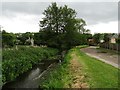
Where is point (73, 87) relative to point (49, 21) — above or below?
below

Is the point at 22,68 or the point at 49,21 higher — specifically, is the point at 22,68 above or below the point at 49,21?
below

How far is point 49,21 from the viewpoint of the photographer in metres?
80.4

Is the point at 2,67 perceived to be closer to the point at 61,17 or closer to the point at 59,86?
the point at 59,86

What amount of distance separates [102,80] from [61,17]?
6419 centimetres

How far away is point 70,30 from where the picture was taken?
7731 cm

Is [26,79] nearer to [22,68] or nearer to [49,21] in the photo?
[22,68]

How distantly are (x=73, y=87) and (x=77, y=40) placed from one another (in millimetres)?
67030

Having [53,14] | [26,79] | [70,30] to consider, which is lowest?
[26,79]

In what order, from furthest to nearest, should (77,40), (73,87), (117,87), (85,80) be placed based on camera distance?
1. (77,40)
2. (85,80)
3. (73,87)
4. (117,87)

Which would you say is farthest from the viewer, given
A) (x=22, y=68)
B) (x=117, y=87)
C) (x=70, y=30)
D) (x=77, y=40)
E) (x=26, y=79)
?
(x=77, y=40)

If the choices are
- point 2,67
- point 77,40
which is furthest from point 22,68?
point 77,40

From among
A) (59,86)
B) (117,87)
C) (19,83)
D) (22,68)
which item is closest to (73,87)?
(59,86)

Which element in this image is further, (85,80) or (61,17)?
(61,17)

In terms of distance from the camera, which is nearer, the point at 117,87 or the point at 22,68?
the point at 117,87
